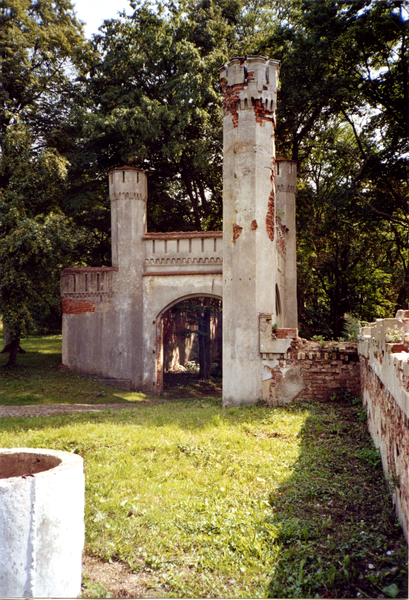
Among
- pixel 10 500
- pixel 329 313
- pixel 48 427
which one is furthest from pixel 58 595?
pixel 329 313

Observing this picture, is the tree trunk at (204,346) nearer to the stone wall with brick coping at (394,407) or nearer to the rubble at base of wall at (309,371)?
the rubble at base of wall at (309,371)

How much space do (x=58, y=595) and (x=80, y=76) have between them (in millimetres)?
19719

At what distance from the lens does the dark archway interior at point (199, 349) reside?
750 inches

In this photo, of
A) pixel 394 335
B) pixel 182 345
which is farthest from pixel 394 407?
pixel 182 345

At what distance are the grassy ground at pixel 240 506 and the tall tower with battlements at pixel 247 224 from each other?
2303mm

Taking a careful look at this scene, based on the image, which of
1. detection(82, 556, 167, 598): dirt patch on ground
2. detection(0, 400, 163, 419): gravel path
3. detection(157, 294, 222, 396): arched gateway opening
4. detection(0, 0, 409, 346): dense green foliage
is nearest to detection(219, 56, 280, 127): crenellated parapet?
detection(0, 0, 409, 346): dense green foliage

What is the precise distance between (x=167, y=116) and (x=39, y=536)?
16.9 m

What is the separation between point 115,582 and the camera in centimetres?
431

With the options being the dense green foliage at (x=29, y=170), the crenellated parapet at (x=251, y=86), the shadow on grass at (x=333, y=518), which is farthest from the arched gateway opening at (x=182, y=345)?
the shadow on grass at (x=333, y=518)

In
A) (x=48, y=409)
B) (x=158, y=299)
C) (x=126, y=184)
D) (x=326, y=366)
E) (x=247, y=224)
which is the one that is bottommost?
(x=48, y=409)

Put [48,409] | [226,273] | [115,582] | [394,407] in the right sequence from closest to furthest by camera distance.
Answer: [115,582] → [394,407] → [226,273] → [48,409]

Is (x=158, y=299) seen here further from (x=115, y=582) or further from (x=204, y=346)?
(x=115, y=582)

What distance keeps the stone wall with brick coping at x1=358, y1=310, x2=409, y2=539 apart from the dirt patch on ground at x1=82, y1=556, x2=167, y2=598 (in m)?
2.30

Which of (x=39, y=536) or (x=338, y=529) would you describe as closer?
(x=39, y=536)
